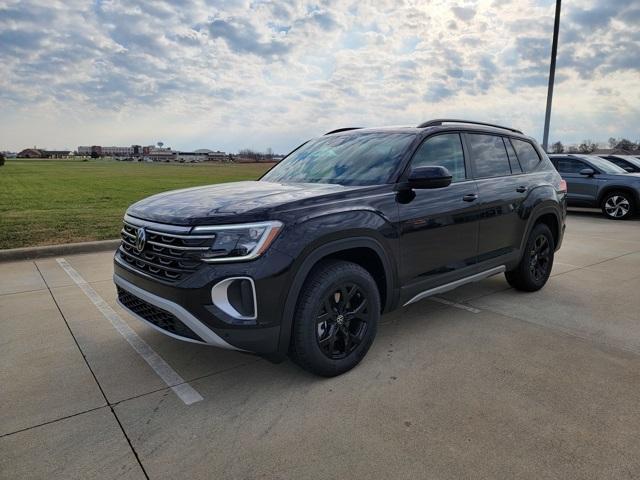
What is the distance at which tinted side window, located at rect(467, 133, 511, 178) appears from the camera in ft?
14.3

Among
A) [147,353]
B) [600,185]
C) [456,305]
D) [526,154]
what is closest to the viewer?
[147,353]

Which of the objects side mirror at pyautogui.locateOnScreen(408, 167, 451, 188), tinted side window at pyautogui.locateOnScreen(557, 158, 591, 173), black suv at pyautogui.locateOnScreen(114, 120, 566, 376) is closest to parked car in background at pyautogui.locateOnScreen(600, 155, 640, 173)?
tinted side window at pyautogui.locateOnScreen(557, 158, 591, 173)

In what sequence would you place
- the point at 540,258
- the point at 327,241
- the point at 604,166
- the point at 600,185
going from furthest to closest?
1. the point at 604,166
2. the point at 600,185
3. the point at 540,258
4. the point at 327,241

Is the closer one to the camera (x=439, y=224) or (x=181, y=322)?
(x=181, y=322)

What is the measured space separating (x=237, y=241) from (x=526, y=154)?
3.77 meters

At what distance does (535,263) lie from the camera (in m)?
5.18

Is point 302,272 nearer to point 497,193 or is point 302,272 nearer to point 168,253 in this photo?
point 168,253

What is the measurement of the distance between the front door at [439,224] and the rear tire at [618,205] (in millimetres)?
9774

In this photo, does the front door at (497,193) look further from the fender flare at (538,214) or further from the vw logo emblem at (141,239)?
the vw logo emblem at (141,239)

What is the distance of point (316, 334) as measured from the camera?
9.77ft

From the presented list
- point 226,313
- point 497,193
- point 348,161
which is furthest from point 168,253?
point 497,193

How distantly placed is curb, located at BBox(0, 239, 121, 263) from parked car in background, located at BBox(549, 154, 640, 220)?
445 inches

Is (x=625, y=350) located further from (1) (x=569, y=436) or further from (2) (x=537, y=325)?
(1) (x=569, y=436)

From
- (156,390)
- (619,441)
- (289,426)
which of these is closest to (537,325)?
(619,441)
